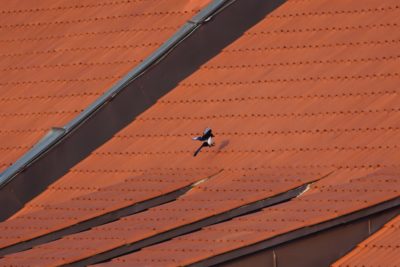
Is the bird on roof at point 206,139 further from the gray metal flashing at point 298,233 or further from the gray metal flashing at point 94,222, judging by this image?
the gray metal flashing at point 298,233

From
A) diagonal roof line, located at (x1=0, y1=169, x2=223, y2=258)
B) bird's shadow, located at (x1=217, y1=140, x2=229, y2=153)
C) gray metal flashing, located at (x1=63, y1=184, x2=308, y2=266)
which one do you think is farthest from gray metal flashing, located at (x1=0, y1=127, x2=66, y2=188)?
gray metal flashing, located at (x1=63, y1=184, x2=308, y2=266)

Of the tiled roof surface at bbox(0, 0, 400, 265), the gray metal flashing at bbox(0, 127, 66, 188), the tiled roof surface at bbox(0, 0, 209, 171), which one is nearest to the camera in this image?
the tiled roof surface at bbox(0, 0, 400, 265)

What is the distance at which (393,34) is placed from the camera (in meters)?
25.5

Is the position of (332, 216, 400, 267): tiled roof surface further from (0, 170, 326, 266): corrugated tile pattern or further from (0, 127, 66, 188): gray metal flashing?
(0, 127, 66, 188): gray metal flashing

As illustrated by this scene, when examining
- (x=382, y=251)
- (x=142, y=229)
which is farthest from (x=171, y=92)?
(x=382, y=251)

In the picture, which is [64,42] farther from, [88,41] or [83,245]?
[83,245]

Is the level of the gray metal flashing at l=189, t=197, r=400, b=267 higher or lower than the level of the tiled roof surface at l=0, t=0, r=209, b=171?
lower

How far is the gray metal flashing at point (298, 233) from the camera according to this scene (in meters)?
17.6

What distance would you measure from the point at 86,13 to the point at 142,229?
11.1m

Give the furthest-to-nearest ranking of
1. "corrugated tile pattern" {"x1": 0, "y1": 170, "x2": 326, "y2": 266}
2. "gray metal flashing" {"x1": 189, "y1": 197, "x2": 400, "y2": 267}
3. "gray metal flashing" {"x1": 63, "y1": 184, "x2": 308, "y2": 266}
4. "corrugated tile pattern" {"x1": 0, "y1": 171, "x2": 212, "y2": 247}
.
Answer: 1. "corrugated tile pattern" {"x1": 0, "y1": 171, "x2": 212, "y2": 247}
2. "corrugated tile pattern" {"x1": 0, "y1": 170, "x2": 326, "y2": 266}
3. "gray metal flashing" {"x1": 63, "y1": 184, "x2": 308, "y2": 266}
4. "gray metal flashing" {"x1": 189, "y1": 197, "x2": 400, "y2": 267}

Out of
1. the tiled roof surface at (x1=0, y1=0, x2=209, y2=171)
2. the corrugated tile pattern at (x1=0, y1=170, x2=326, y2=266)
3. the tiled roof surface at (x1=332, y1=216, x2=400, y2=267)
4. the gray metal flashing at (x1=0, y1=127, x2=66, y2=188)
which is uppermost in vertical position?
the tiled roof surface at (x1=0, y1=0, x2=209, y2=171)

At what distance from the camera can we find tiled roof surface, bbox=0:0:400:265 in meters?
23.0

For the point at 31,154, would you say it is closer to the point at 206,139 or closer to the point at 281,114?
the point at 206,139

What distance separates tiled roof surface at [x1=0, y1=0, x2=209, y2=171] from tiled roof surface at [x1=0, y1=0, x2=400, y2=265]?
5.10 ft
